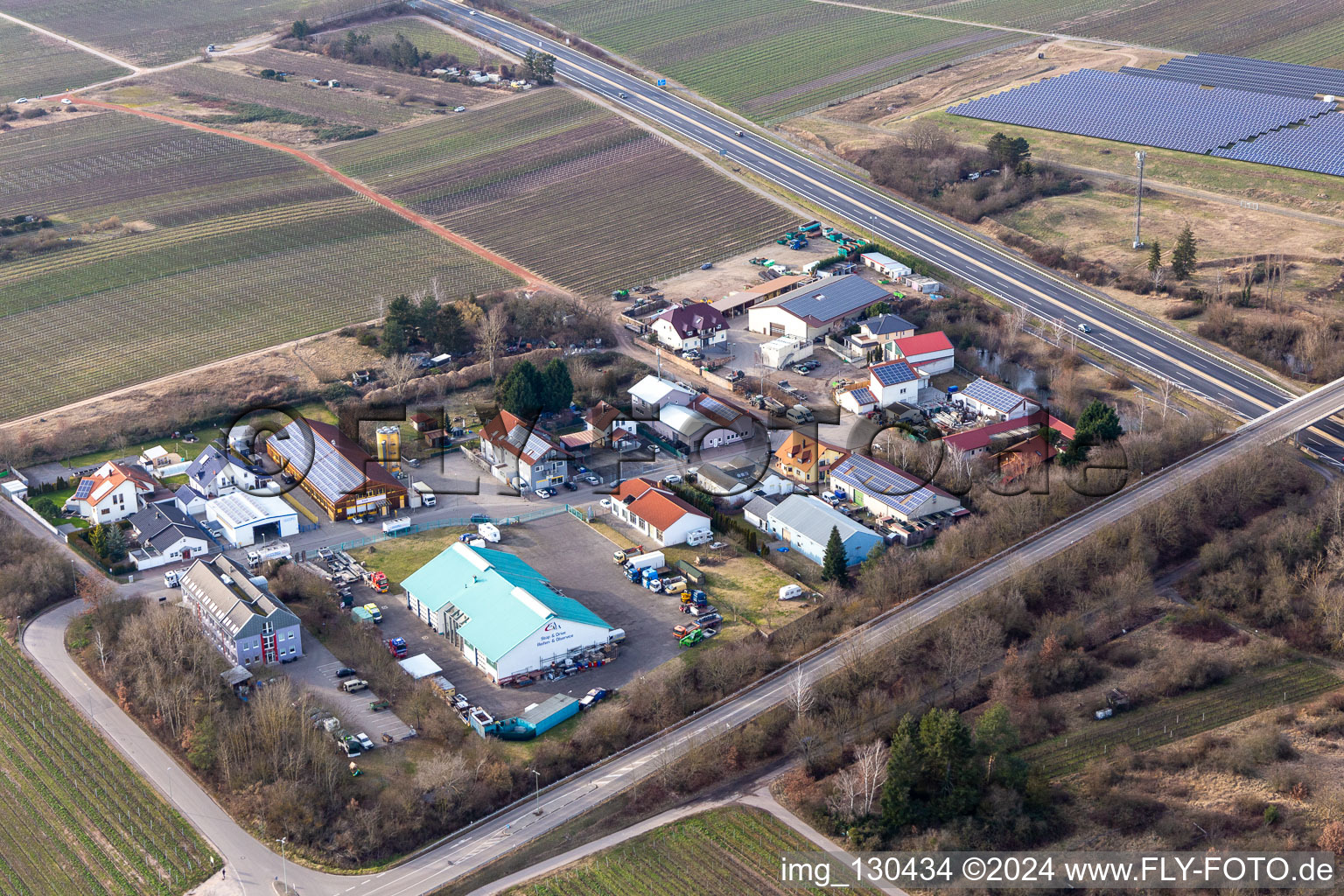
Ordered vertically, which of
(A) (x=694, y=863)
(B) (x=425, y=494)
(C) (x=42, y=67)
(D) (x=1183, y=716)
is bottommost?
(D) (x=1183, y=716)

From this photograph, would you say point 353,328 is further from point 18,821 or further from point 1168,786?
point 1168,786

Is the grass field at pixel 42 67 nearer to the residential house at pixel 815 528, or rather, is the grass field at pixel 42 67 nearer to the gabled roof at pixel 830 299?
the gabled roof at pixel 830 299

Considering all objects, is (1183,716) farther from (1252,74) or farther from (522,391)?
(1252,74)

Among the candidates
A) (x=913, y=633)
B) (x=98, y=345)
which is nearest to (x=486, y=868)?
(x=913, y=633)

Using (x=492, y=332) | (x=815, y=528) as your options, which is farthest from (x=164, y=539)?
(x=815, y=528)

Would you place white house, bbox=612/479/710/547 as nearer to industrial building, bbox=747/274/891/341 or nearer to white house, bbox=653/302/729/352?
white house, bbox=653/302/729/352

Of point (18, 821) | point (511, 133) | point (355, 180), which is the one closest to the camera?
point (18, 821)
